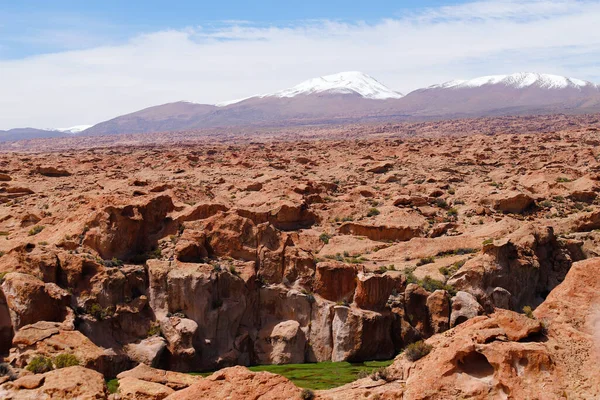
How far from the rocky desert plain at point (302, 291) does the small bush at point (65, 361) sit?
0.06 metres

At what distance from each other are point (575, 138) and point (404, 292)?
63489 mm

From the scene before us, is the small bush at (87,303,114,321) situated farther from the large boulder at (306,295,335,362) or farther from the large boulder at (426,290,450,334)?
the large boulder at (426,290,450,334)

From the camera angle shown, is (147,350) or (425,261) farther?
(425,261)

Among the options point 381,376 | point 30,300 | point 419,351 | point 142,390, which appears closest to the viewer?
point 419,351

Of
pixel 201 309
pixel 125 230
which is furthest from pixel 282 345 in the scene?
pixel 125 230

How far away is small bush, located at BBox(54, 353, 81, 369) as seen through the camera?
617 inches

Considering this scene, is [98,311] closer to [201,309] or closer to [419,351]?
[201,309]

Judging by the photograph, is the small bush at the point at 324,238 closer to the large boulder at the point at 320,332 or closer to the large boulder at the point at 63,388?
the large boulder at the point at 320,332

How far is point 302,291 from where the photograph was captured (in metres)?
23.0

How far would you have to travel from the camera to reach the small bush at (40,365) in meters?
14.8

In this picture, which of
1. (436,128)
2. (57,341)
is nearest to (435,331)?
(57,341)

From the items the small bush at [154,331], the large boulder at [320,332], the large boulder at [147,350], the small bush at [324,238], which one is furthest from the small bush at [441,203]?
the large boulder at [147,350]

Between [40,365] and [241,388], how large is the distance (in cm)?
589

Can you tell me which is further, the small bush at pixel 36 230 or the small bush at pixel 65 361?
the small bush at pixel 36 230
